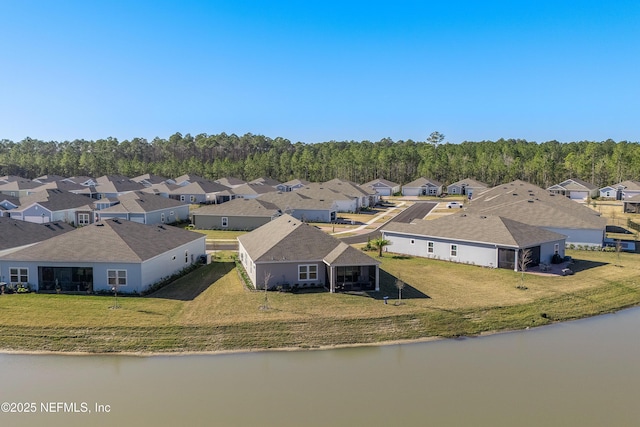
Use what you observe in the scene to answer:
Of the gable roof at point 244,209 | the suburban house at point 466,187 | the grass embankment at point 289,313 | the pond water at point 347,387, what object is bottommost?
the pond water at point 347,387

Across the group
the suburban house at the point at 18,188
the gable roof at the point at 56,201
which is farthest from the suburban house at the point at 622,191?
the suburban house at the point at 18,188

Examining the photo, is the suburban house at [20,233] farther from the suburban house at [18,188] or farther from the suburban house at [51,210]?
the suburban house at [18,188]

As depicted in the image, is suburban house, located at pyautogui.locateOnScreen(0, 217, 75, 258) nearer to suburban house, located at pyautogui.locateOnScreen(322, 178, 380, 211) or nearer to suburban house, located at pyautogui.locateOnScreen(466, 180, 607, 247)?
suburban house, located at pyautogui.locateOnScreen(466, 180, 607, 247)

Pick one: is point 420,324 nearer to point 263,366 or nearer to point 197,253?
point 263,366

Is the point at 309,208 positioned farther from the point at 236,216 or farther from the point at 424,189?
the point at 424,189

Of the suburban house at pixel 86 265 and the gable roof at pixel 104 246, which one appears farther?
the gable roof at pixel 104 246

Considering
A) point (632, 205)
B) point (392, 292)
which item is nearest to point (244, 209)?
point (392, 292)

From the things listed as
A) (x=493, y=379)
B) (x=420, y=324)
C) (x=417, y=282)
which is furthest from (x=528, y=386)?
(x=417, y=282)
